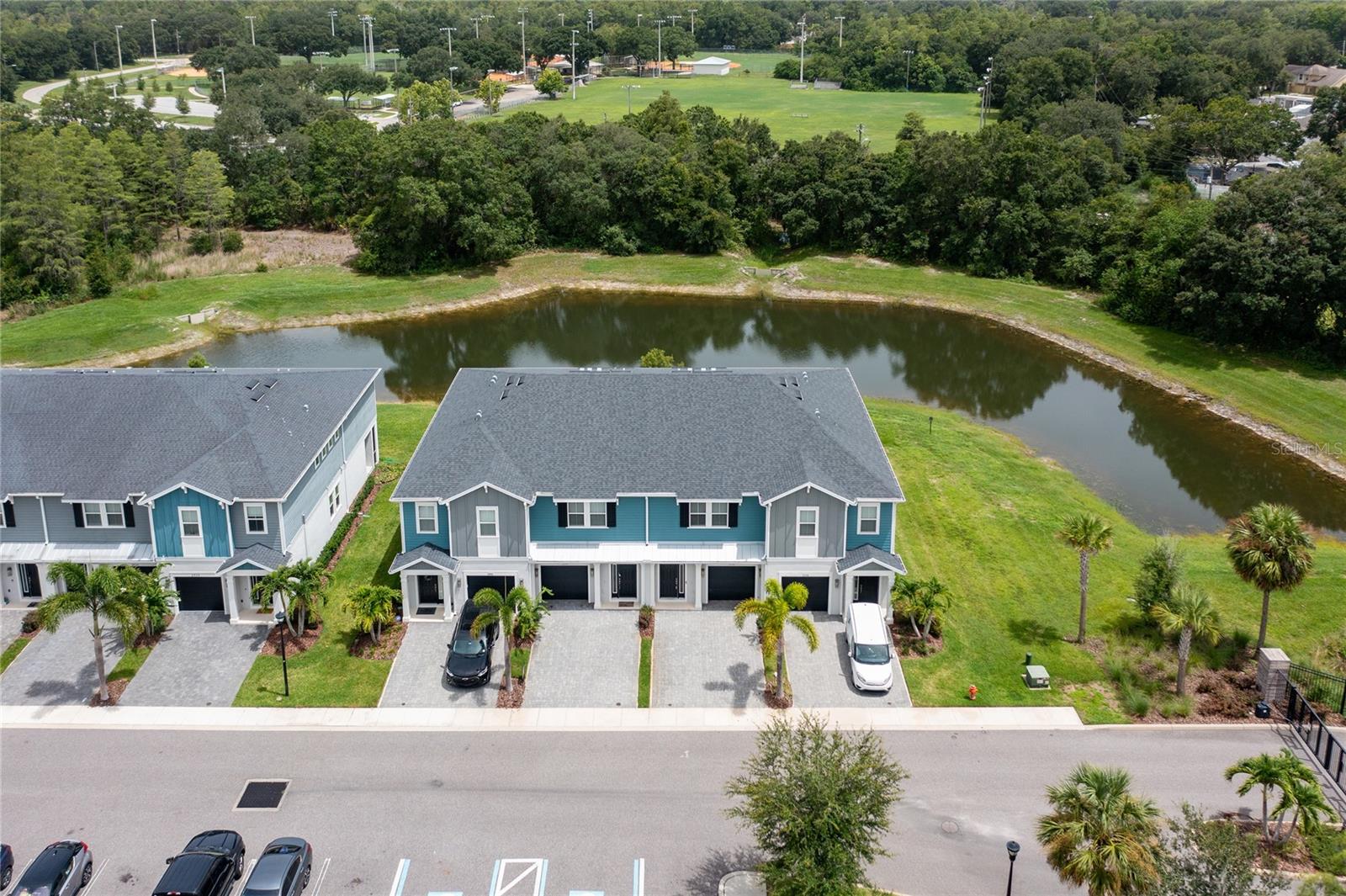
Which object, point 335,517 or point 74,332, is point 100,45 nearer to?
point 74,332

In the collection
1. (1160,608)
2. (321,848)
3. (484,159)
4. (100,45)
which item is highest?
(100,45)

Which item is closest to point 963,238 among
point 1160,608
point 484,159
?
point 484,159

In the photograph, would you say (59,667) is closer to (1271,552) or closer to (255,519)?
(255,519)

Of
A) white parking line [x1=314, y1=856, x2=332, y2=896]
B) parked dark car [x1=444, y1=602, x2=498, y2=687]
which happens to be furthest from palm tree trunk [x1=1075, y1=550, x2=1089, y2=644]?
white parking line [x1=314, y1=856, x2=332, y2=896]

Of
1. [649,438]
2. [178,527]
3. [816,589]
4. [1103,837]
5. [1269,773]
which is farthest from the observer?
[649,438]

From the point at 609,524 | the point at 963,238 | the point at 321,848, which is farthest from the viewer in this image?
the point at 963,238

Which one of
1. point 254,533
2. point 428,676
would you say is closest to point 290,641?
point 254,533

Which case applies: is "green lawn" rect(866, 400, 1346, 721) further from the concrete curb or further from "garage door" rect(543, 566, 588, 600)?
"garage door" rect(543, 566, 588, 600)
